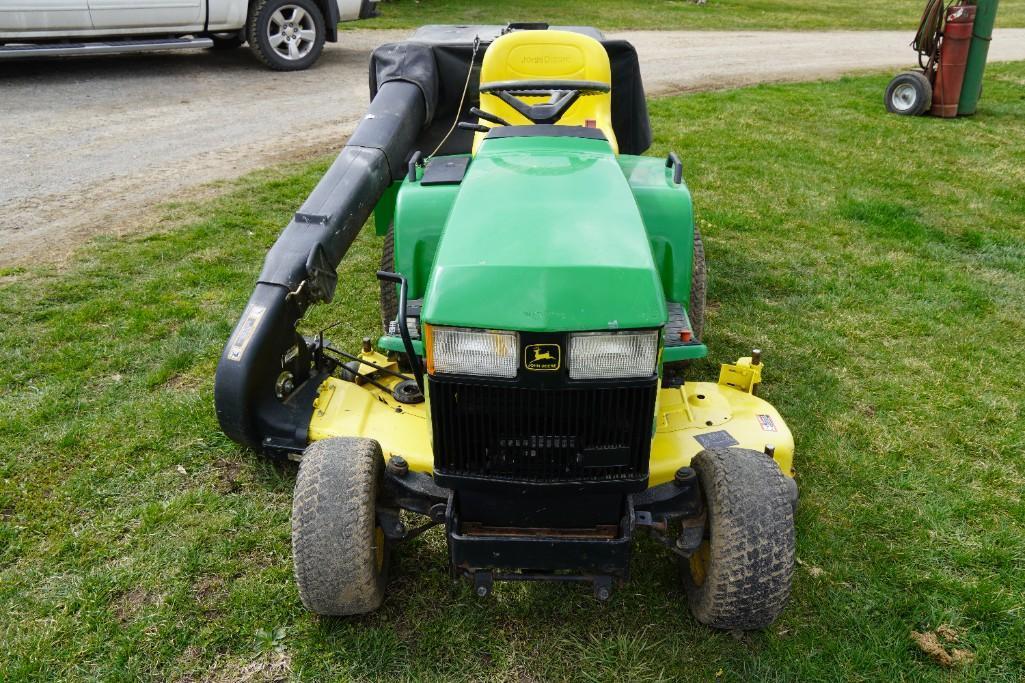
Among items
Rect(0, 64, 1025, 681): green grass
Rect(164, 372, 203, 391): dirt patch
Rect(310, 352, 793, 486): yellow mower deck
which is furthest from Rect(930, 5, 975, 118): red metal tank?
Rect(164, 372, 203, 391): dirt patch

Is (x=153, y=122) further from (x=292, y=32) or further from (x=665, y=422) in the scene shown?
(x=665, y=422)

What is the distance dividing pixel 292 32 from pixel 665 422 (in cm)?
856

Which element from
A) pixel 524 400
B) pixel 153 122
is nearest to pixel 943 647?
pixel 524 400

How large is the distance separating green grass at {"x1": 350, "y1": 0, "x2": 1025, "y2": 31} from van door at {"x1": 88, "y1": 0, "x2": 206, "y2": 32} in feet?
15.7

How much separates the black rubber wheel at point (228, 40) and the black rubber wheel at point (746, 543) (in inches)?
368

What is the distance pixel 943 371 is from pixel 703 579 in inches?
99.4

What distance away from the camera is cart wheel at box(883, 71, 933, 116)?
33.7ft

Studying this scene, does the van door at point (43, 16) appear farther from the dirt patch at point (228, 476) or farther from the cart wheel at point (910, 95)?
the cart wheel at point (910, 95)

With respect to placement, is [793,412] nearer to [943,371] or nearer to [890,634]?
[943,371]

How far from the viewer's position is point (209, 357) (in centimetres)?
464

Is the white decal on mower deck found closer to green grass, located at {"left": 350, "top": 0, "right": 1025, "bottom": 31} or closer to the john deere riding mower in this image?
the john deere riding mower

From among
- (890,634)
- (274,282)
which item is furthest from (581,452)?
(274,282)

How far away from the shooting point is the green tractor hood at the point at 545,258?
2443mm

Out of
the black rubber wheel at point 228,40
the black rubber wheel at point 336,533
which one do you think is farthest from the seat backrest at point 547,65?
the black rubber wheel at point 228,40
